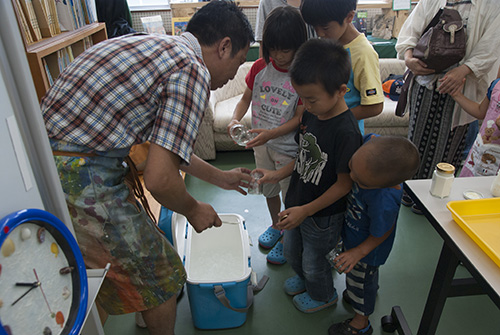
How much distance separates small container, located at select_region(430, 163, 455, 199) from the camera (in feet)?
3.96

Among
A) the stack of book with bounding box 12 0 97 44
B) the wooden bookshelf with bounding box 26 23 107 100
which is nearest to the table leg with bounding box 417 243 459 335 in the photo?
the wooden bookshelf with bounding box 26 23 107 100

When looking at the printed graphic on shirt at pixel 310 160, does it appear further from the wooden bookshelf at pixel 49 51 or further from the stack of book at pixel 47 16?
the stack of book at pixel 47 16

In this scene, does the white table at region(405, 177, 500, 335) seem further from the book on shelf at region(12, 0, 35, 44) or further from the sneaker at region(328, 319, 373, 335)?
the book on shelf at region(12, 0, 35, 44)

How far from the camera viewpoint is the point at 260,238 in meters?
2.25

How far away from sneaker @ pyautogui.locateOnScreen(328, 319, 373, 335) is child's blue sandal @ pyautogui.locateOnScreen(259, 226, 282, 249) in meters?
0.66

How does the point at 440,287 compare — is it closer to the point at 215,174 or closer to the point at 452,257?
the point at 452,257

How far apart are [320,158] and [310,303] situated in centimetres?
84

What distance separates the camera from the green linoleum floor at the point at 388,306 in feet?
5.58

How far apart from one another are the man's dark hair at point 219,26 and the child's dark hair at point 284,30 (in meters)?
0.34

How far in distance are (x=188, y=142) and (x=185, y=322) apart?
1.14 m

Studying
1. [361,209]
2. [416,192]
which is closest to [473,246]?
[416,192]

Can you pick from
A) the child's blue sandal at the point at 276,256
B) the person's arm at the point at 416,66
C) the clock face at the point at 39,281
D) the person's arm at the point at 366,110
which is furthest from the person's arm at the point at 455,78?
the clock face at the point at 39,281

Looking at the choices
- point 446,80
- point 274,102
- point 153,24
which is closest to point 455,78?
point 446,80

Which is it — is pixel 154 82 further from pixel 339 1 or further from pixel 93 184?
pixel 339 1
